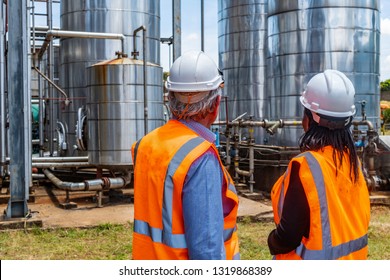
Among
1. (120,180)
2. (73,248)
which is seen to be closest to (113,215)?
(120,180)

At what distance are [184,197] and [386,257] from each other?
4.05 metres

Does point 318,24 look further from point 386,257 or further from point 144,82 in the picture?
point 386,257

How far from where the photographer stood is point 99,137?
8.20 metres

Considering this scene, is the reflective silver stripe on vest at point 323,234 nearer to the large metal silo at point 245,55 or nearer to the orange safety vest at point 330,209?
the orange safety vest at point 330,209

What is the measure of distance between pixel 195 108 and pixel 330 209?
0.67 m

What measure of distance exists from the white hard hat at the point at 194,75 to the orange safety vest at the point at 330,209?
48 centimetres

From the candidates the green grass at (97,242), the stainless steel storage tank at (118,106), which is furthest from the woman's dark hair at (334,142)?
the stainless steel storage tank at (118,106)

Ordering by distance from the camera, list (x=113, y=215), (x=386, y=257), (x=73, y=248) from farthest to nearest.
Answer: (x=113, y=215), (x=73, y=248), (x=386, y=257)

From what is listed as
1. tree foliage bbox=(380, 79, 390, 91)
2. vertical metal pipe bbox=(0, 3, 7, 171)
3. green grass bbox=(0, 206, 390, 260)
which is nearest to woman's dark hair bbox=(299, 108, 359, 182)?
green grass bbox=(0, 206, 390, 260)

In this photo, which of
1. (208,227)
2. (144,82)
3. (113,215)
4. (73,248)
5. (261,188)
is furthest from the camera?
(261,188)

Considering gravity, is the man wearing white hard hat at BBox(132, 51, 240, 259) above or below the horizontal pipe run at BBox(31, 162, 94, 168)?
above

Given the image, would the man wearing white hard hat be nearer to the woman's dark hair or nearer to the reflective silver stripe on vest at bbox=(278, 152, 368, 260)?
the reflective silver stripe on vest at bbox=(278, 152, 368, 260)

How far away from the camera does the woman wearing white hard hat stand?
220cm

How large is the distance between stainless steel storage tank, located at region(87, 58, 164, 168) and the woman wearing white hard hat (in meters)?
5.79
